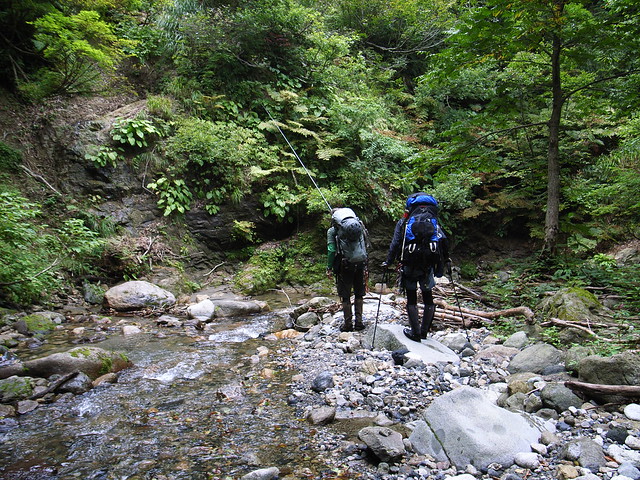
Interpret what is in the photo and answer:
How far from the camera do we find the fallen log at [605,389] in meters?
2.97

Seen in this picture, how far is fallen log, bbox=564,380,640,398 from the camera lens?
2975 mm

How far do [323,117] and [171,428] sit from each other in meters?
11.4

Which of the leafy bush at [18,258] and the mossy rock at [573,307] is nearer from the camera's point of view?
the mossy rock at [573,307]

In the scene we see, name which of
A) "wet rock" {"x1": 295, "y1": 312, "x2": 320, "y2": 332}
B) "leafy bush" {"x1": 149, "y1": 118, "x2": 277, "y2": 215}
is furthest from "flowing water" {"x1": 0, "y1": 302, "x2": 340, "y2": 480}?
"leafy bush" {"x1": 149, "y1": 118, "x2": 277, "y2": 215}

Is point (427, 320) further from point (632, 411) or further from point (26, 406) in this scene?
point (26, 406)

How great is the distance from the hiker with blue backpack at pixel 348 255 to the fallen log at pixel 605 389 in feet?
10.8

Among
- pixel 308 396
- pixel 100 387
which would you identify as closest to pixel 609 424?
pixel 308 396

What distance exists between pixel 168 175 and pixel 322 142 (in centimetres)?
497

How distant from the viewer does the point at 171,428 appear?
3434 millimetres

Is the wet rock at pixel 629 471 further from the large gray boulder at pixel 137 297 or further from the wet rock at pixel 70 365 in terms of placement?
the large gray boulder at pixel 137 297

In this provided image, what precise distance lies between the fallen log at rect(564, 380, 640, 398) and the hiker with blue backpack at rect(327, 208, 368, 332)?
3.28 m

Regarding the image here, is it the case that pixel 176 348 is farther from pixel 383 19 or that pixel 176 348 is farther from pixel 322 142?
pixel 383 19

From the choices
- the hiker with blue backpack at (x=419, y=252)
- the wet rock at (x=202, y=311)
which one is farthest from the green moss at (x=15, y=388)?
the hiker with blue backpack at (x=419, y=252)

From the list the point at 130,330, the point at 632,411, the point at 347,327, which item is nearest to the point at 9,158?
the point at 130,330
